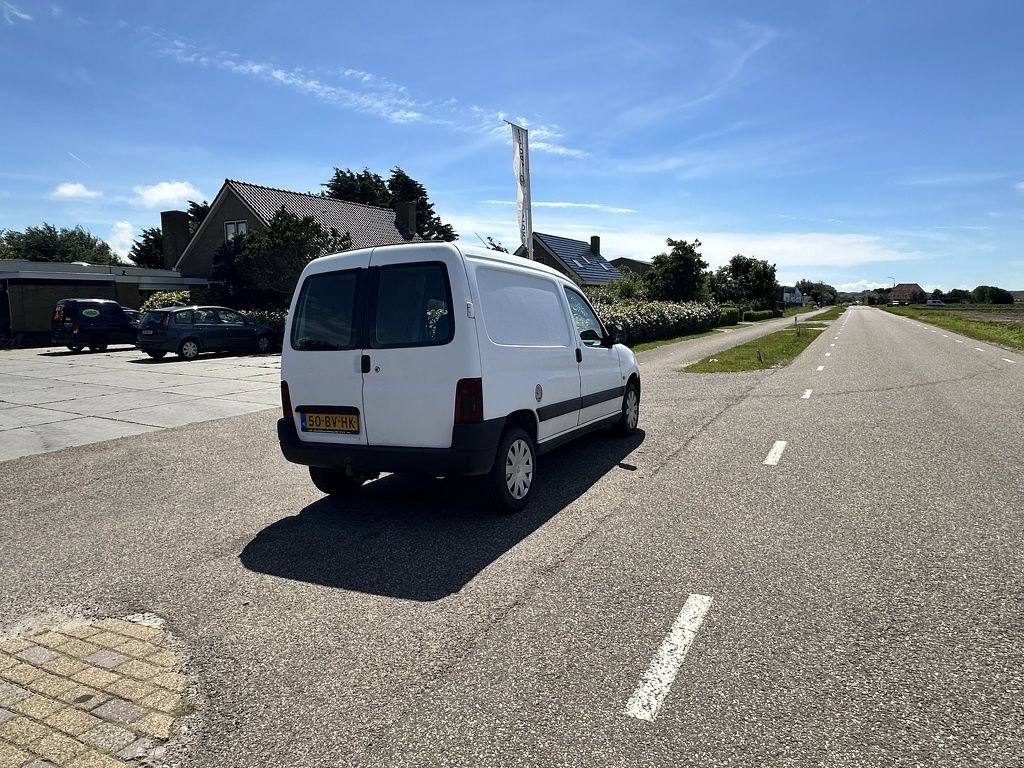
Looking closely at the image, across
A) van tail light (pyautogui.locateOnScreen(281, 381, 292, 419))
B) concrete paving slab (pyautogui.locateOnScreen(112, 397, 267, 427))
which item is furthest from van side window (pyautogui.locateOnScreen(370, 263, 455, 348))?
concrete paving slab (pyautogui.locateOnScreen(112, 397, 267, 427))

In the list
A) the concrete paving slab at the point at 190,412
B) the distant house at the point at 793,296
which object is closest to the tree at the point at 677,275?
the concrete paving slab at the point at 190,412

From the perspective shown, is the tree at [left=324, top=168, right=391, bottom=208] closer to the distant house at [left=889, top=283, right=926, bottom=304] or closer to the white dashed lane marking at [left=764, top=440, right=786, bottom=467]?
the white dashed lane marking at [left=764, top=440, right=786, bottom=467]

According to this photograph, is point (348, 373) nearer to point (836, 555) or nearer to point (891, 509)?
point (836, 555)

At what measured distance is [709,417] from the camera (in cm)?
995

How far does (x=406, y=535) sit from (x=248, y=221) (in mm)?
34324

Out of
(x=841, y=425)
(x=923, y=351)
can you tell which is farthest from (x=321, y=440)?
(x=923, y=351)

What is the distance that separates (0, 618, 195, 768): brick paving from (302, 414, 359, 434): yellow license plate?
209 centimetres

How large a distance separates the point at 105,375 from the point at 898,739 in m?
18.3

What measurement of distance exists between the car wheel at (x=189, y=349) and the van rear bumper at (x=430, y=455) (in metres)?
17.6

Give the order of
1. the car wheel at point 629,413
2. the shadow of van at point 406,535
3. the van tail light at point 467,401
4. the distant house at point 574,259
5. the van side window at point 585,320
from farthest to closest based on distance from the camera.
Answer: the distant house at point 574,259, the car wheel at point 629,413, the van side window at point 585,320, the van tail light at point 467,401, the shadow of van at point 406,535

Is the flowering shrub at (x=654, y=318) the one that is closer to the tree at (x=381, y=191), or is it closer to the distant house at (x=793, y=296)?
the tree at (x=381, y=191)

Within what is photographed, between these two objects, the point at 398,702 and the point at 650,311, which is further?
the point at 650,311

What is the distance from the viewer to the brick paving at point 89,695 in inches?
104

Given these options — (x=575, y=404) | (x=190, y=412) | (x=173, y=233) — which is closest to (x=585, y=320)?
(x=575, y=404)
